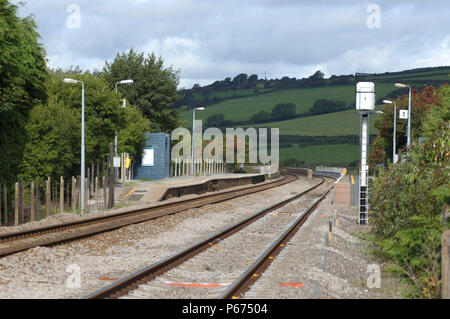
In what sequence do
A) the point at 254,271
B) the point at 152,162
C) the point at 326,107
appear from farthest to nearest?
1. the point at 326,107
2. the point at 152,162
3. the point at 254,271

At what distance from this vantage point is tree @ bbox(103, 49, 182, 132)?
7325 cm

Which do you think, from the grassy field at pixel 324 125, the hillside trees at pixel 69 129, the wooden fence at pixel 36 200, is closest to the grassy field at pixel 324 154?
the grassy field at pixel 324 125

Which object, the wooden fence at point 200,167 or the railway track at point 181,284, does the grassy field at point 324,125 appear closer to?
the wooden fence at point 200,167

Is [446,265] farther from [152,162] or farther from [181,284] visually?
[152,162]

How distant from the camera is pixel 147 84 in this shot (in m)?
73.0

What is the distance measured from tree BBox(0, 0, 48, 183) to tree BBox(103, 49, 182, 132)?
44.3 meters

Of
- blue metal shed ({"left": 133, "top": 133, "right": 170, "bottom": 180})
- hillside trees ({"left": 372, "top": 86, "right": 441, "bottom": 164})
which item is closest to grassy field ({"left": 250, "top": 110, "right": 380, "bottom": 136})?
hillside trees ({"left": 372, "top": 86, "right": 441, "bottom": 164})

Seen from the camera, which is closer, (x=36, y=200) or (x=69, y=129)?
(x=36, y=200)

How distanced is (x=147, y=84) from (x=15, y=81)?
165 feet

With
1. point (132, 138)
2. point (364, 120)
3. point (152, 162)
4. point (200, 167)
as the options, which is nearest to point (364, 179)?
point (364, 120)

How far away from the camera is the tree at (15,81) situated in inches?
876

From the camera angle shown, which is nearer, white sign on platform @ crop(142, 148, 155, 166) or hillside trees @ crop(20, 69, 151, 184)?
hillside trees @ crop(20, 69, 151, 184)

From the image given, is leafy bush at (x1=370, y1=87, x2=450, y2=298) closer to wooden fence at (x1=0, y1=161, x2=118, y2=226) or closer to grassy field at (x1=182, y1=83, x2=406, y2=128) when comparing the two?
wooden fence at (x1=0, y1=161, x2=118, y2=226)

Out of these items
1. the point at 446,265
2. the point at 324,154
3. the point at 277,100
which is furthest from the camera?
the point at 277,100
